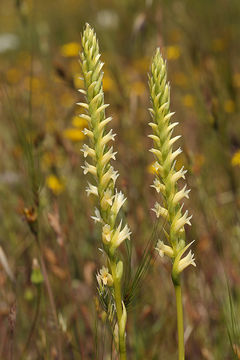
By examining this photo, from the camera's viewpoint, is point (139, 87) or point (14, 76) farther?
point (14, 76)

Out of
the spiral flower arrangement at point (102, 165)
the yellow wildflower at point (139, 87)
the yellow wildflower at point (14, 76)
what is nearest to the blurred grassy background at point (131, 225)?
the spiral flower arrangement at point (102, 165)

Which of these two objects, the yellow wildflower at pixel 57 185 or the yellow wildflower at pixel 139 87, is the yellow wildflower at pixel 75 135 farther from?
the yellow wildflower at pixel 139 87

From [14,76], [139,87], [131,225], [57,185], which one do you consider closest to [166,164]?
[57,185]

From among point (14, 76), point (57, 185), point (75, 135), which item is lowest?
point (57, 185)

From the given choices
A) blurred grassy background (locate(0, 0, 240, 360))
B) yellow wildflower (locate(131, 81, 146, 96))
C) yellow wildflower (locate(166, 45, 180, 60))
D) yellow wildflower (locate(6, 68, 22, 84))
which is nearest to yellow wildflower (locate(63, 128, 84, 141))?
blurred grassy background (locate(0, 0, 240, 360))

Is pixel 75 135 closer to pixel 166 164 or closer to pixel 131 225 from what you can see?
pixel 131 225

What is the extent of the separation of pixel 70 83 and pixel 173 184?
1256 millimetres

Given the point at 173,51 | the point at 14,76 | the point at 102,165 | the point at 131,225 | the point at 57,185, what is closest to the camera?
the point at 102,165

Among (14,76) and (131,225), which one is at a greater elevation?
(14,76)

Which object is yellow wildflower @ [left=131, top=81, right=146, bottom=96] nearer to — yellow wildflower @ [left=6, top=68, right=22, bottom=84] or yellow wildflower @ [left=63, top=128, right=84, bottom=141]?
yellow wildflower @ [left=6, top=68, right=22, bottom=84]

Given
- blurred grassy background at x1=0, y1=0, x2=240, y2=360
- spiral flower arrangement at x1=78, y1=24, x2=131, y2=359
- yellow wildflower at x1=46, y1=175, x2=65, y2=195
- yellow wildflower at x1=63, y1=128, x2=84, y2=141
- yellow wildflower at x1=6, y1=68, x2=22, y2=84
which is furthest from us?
yellow wildflower at x1=6, y1=68, x2=22, y2=84

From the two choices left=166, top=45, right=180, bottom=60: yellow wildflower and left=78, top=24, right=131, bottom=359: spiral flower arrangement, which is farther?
left=166, top=45, right=180, bottom=60: yellow wildflower

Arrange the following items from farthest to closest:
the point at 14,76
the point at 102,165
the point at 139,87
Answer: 1. the point at 14,76
2. the point at 139,87
3. the point at 102,165

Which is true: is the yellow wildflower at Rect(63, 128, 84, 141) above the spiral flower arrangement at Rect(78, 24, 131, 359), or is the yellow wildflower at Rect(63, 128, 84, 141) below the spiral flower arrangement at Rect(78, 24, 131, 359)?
below
